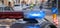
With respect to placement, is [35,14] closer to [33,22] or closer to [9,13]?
[33,22]

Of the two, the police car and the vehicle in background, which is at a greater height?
the vehicle in background

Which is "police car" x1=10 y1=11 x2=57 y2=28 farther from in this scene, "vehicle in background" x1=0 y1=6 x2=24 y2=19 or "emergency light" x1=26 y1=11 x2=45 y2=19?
"vehicle in background" x1=0 y1=6 x2=24 y2=19

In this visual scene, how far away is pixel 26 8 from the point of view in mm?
3678

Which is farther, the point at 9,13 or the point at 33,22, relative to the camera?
the point at 33,22

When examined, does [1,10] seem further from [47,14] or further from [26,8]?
[47,14]

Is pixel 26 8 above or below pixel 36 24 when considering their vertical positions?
above

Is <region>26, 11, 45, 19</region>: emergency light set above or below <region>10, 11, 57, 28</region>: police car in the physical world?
above

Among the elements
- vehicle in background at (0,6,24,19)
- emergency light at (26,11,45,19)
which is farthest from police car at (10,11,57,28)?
vehicle in background at (0,6,24,19)

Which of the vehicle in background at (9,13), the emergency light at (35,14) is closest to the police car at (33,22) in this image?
the emergency light at (35,14)

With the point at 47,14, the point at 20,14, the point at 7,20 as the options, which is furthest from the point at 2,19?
the point at 47,14

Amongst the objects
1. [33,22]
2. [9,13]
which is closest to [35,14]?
[33,22]

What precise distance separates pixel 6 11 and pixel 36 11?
23.0 inches

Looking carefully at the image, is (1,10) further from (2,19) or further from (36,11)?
(36,11)

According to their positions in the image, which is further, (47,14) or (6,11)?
(47,14)
